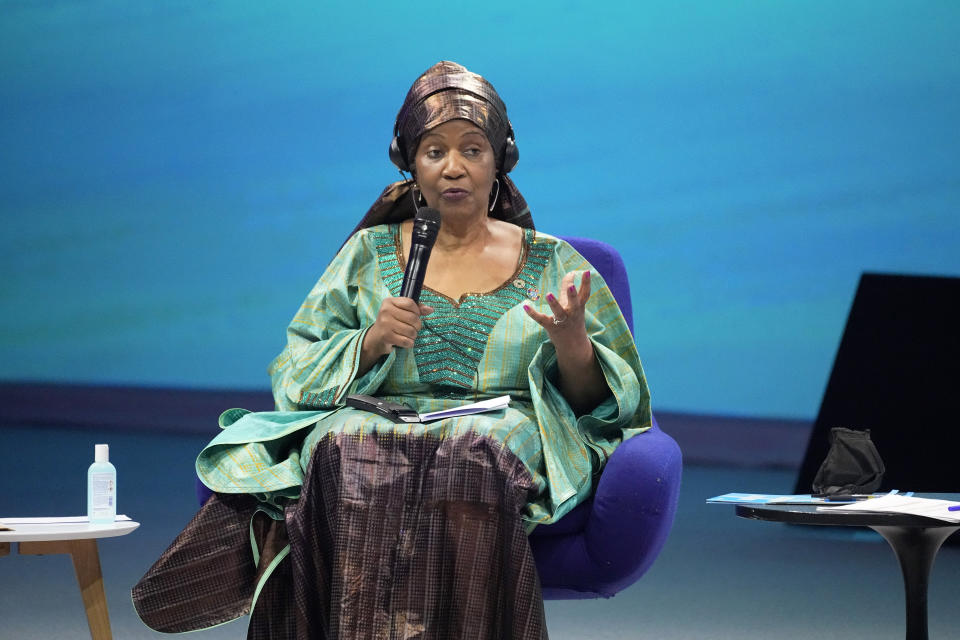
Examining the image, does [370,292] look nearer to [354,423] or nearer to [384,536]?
[354,423]

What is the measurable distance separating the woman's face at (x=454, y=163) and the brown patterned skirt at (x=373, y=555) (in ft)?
2.17

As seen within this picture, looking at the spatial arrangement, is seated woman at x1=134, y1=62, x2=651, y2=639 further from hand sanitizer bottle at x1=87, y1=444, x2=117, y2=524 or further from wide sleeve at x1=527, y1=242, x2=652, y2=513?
hand sanitizer bottle at x1=87, y1=444, x2=117, y2=524

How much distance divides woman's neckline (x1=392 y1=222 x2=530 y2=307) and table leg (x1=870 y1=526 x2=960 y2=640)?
3.09 ft

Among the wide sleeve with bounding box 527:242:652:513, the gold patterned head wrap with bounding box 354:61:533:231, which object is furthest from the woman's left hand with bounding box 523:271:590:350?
the gold patterned head wrap with bounding box 354:61:533:231

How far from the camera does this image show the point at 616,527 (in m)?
2.14

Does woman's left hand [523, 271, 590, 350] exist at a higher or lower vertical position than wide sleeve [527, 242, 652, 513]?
higher

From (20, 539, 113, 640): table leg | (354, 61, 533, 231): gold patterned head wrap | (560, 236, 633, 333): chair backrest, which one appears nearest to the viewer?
(20, 539, 113, 640): table leg

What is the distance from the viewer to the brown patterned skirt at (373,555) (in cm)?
197

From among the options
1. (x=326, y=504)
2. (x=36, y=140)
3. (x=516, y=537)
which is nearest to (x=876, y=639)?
(x=516, y=537)

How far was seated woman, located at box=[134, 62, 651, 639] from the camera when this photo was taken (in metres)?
2.00

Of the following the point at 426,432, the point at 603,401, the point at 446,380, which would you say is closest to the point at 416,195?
the point at 446,380

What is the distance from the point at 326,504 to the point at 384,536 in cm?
14

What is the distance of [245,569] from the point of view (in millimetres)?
2160

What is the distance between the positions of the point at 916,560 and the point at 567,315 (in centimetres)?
81
